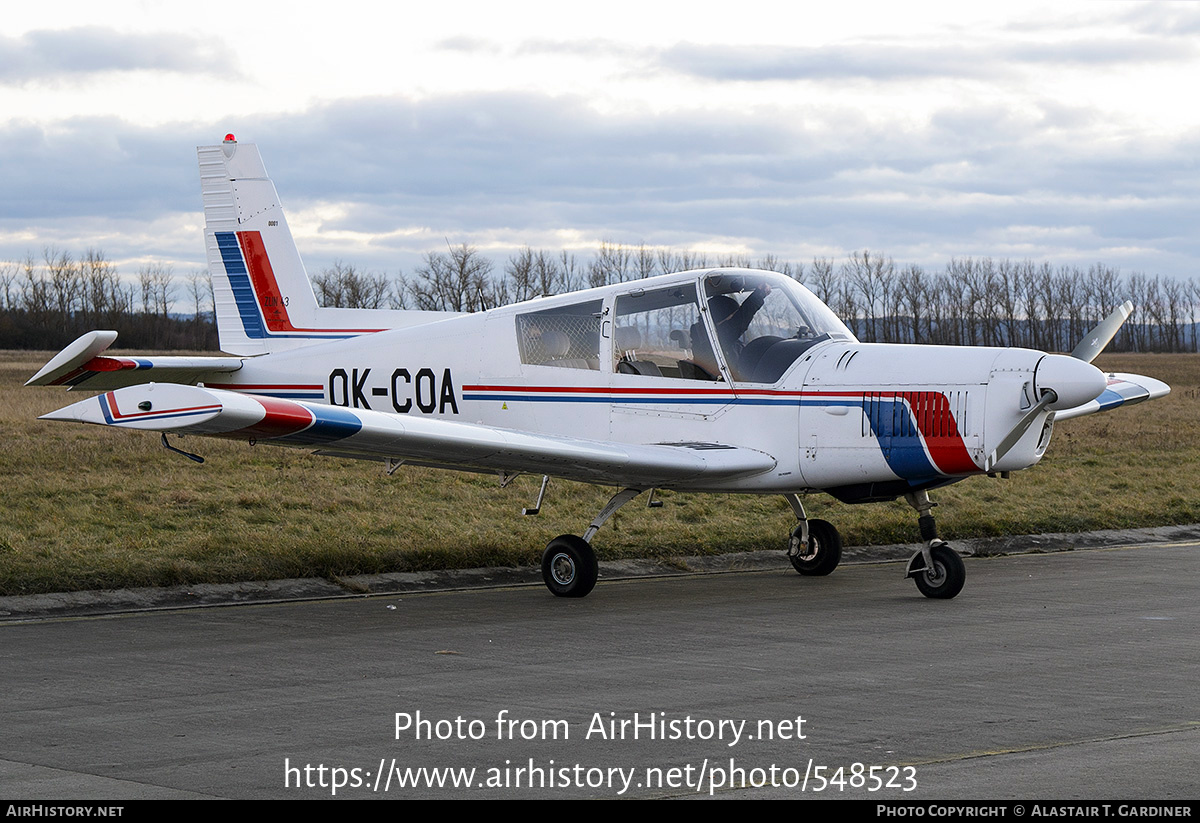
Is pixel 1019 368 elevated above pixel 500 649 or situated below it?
above

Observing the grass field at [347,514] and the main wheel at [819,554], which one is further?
the main wheel at [819,554]

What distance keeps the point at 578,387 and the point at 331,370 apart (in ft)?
8.57

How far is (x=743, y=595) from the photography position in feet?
35.3

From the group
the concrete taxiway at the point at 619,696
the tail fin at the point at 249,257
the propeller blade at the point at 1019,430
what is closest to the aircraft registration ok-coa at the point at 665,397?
the propeller blade at the point at 1019,430

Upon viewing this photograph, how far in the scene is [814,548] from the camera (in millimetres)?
11953

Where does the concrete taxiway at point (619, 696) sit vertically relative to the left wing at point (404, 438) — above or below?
below

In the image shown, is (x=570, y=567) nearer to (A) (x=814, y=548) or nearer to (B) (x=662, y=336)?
(B) (x=662, y=336)

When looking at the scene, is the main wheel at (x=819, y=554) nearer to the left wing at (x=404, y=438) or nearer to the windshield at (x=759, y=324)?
the left wing at (x=404, y=438)

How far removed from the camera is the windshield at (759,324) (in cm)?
1075

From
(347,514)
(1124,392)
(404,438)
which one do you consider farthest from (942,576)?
(347,514)

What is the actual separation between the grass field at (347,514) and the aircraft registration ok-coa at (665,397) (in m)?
1.28
